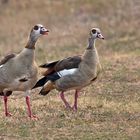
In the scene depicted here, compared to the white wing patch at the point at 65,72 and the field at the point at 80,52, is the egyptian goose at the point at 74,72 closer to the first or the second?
the white wing patch at the point at 65,72

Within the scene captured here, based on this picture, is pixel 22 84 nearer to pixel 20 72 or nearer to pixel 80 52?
pixel 20 72

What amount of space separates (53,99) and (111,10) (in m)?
15.5

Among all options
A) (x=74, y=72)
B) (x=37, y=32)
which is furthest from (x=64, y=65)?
(x=37, y=32)

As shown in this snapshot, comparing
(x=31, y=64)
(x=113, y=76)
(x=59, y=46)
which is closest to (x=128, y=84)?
(x=113, y=76)

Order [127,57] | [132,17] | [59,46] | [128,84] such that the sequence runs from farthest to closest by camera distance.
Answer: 1. [132,17]
2. [59,46]
3. [127,57]
4. [128,84]

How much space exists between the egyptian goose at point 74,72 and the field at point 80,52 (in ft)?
1.47

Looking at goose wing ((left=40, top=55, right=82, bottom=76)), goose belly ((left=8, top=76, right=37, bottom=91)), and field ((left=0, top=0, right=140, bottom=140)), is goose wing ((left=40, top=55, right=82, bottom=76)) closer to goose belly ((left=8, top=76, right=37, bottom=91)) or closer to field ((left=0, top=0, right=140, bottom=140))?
field ((left=0, top=0, right=140, bottom=140))

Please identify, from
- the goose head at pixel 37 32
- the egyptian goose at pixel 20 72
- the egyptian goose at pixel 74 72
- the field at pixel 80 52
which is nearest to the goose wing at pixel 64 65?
the egyptian goose at pixel 74 72

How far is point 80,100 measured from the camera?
13320 millimetres

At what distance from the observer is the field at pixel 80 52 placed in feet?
33.6

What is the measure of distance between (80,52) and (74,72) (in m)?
9.55

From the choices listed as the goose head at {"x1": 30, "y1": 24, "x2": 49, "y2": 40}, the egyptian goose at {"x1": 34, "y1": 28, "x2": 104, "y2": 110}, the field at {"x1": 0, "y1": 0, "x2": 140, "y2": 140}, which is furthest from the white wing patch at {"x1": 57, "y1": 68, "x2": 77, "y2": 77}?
the goose head at {"x1": 30, "y1": 24, "x2": 49, "y2": 40}

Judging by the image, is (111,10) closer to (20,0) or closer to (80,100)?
(20,0)

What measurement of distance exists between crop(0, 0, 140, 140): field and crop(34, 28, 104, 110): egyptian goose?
0.45 metres
